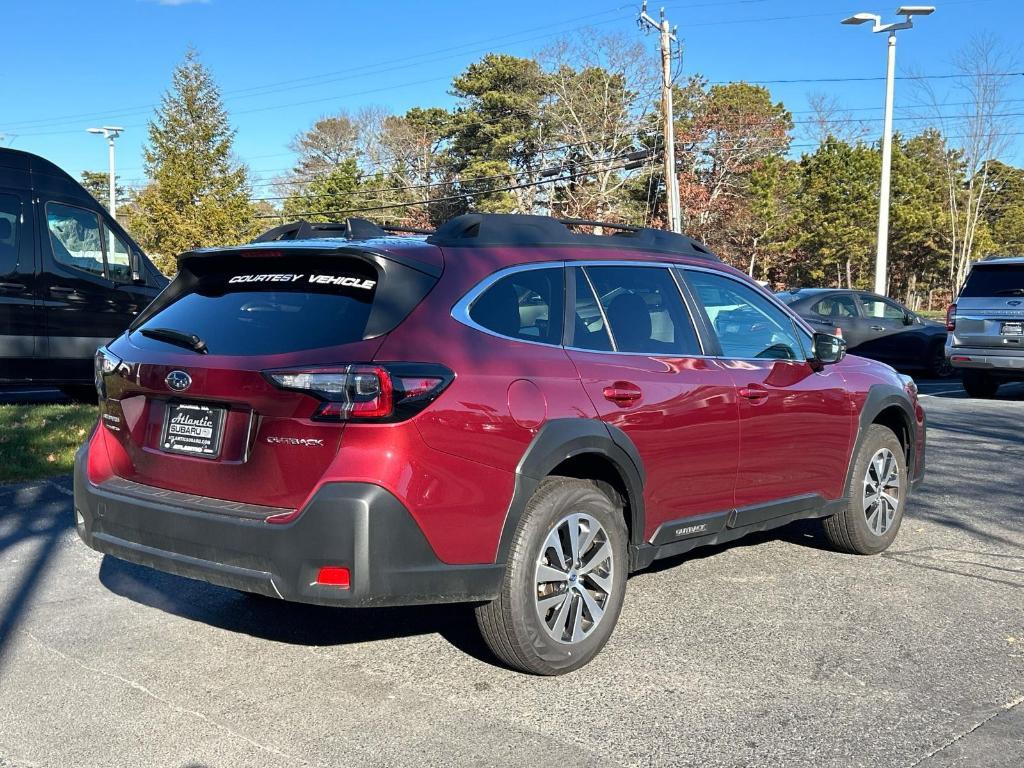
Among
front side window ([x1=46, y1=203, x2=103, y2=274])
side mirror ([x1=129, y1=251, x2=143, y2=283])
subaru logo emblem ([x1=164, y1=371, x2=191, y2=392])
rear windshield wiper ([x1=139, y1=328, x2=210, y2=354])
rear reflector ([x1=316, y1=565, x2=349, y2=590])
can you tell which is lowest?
rear reflector ([x1=316, y1=565, x2=349, y2=590])

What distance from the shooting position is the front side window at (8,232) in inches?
394

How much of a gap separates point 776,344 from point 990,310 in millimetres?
10113

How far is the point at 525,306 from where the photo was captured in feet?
13.7

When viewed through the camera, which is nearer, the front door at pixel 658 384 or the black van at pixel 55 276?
the front door at pixel 658 384

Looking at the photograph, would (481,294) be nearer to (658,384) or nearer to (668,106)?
(658,384)

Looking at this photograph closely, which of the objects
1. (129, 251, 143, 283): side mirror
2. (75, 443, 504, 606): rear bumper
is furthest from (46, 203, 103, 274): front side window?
(75, 443, 504, 606): rear bumper

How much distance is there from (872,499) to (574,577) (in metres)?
2.64

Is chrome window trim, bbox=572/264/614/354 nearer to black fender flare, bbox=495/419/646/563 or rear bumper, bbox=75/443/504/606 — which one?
black fender flare, bbox=495/419/646/563

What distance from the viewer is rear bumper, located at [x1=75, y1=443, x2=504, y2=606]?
11.2 feet

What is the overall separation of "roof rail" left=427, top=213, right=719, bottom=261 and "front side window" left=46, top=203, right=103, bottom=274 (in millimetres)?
7345

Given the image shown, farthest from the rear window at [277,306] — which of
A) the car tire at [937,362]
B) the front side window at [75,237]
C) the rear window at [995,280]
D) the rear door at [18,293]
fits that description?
the car tire at [937,362]

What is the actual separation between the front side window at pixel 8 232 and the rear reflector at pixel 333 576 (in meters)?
8.00

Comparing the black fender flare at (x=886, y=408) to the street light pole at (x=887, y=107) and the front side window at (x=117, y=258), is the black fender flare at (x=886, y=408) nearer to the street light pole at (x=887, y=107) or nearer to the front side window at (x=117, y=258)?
the front side window at (x=117, y=258)

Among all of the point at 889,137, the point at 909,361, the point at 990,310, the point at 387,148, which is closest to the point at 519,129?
the point at 387,148
